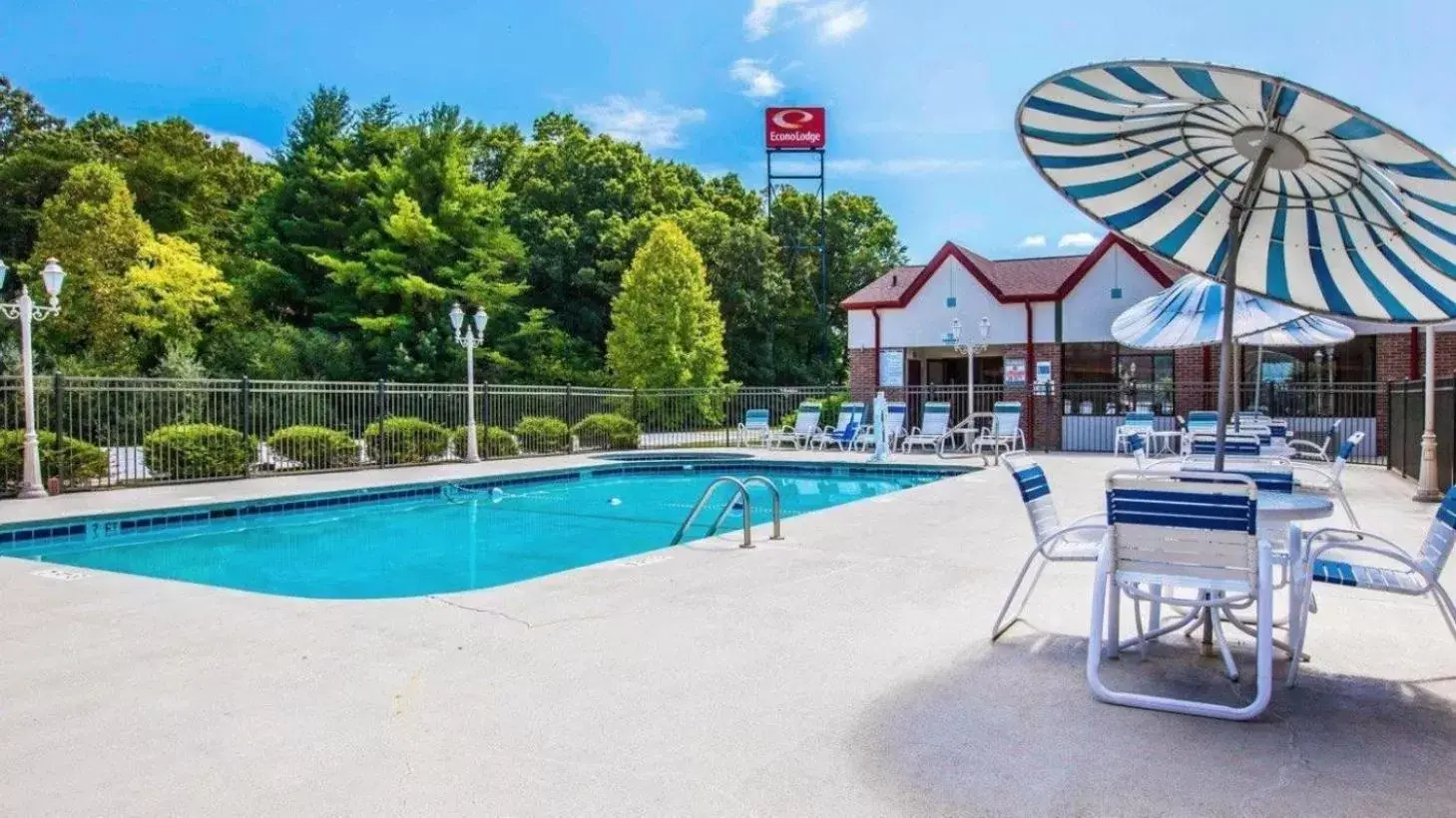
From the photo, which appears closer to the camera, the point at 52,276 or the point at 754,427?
the point at 52,276

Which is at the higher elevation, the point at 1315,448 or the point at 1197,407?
the point at 1197,407

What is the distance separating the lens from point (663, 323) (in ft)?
89.1

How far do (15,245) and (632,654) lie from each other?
32.8m

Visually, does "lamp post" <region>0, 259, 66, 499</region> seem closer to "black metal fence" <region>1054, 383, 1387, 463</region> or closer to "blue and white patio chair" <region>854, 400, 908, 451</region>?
"blue and white patio chair" <region>854, 400, 908, 451</region>

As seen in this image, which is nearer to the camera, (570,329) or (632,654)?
(632,654)

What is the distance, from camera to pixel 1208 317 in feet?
32.0

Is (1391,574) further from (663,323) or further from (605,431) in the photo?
(663,323)

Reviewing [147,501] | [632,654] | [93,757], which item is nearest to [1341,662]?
[632,654]

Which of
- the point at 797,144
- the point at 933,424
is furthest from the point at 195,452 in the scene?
the point at 797,144

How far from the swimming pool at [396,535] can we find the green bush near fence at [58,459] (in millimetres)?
2641

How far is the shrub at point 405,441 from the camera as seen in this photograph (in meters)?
15.5

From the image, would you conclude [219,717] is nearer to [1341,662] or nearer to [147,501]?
[1341,662]

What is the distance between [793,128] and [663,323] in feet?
47.5

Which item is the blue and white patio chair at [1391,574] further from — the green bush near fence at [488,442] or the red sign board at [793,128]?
the red sign board at [793,128]
